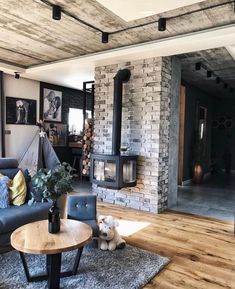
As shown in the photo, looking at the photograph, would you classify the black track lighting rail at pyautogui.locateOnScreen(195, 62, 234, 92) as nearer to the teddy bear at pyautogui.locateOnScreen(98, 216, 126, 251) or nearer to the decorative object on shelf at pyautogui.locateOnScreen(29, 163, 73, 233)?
the teddy bear at pyautogui.locateOnScreen(98, 216, 126, 251)

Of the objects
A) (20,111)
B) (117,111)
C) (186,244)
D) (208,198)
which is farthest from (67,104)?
(186,244)

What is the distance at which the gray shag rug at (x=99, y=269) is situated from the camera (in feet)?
7.16

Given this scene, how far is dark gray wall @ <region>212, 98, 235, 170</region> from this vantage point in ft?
29.2

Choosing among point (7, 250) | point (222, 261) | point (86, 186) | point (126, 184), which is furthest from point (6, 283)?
point (86, 186)

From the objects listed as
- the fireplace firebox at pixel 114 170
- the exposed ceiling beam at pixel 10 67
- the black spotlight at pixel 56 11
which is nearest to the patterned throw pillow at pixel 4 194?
the fireplace firebox at pixel 114 170

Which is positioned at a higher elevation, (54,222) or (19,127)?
(19,127)

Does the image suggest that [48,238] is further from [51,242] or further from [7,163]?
[7,163]

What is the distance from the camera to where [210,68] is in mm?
→ 5254

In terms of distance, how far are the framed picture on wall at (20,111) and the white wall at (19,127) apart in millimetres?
96

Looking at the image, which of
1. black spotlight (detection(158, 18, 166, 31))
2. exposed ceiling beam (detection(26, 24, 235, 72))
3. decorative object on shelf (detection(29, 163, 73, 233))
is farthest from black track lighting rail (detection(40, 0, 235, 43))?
decorative object on shelf (detection(29, 163, 73, 233))

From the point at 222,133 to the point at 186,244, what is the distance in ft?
22.4

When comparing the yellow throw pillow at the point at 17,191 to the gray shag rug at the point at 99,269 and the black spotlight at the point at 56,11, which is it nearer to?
the gray shag rug at the point at 99,269

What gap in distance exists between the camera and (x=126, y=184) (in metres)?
4.21

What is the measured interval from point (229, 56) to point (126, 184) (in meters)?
2.79
